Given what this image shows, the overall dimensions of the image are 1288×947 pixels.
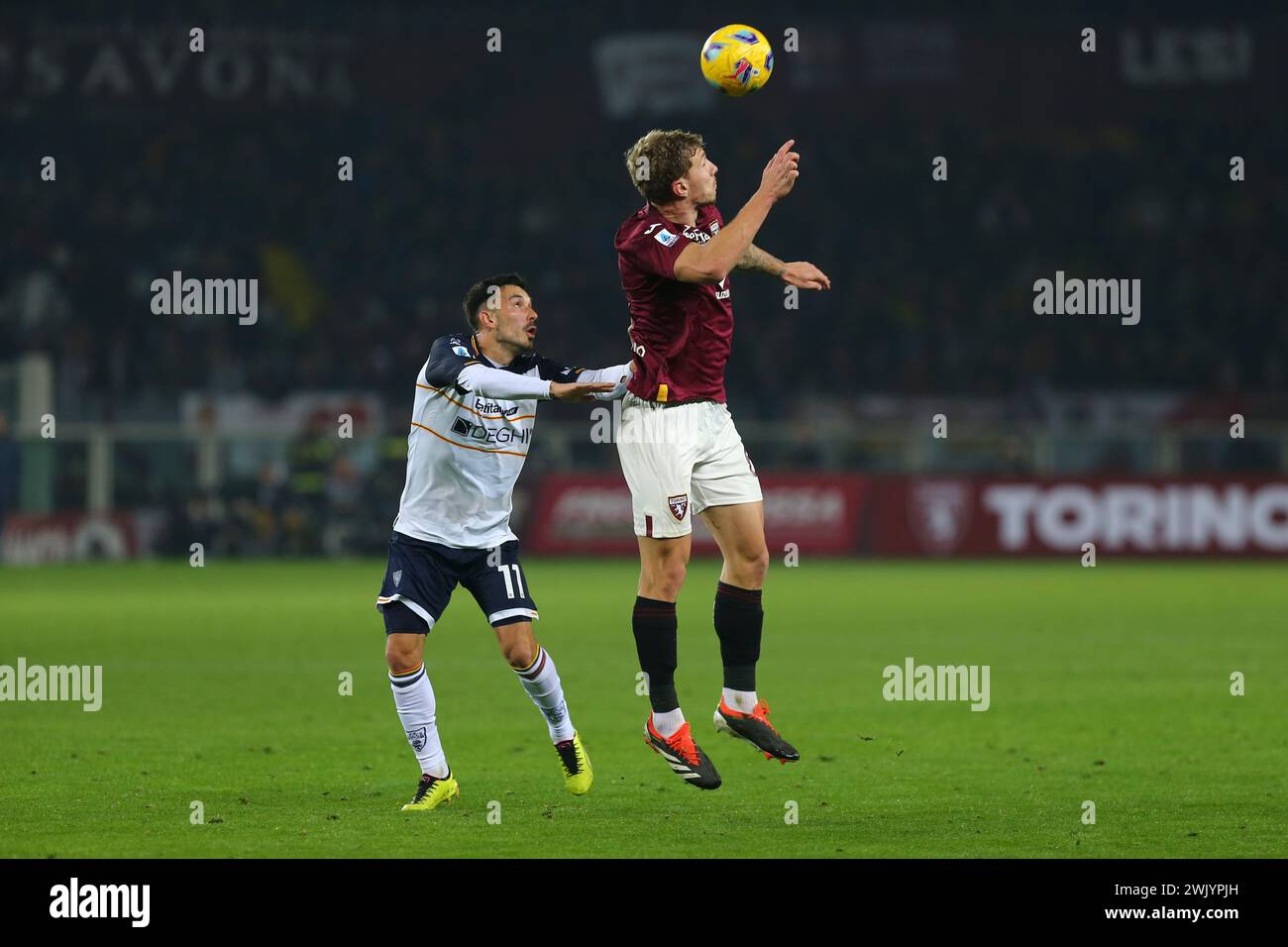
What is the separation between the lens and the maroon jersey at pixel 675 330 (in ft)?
27.0

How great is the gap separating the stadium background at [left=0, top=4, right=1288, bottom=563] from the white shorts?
1822cm

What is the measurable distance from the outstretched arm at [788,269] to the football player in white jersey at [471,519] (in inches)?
31.8

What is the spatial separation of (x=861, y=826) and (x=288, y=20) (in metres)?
29.4

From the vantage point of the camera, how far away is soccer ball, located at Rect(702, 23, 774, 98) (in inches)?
320

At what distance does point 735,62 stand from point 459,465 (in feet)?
6.79

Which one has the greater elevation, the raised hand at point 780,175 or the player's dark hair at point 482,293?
the raised hand at point 780,175

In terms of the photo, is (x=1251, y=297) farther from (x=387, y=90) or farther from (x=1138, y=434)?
(x=387, y=90)

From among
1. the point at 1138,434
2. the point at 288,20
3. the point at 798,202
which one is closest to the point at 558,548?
the point at 1138,434

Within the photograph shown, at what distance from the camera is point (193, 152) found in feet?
111
